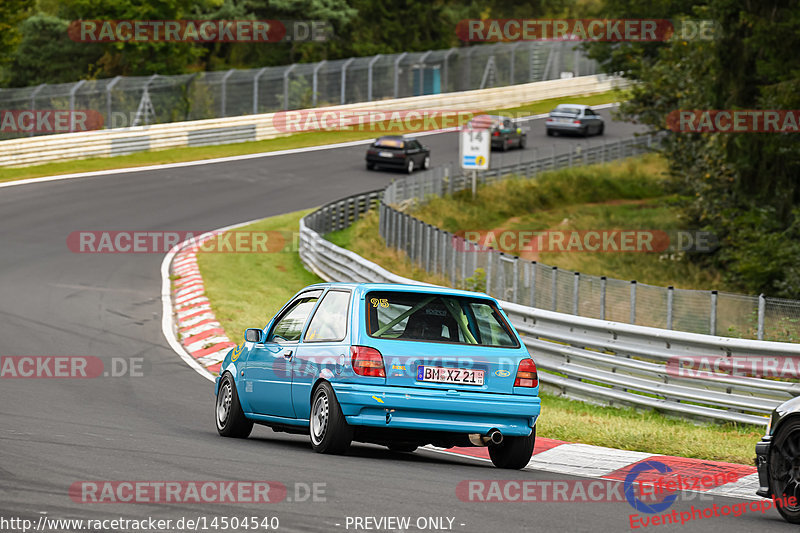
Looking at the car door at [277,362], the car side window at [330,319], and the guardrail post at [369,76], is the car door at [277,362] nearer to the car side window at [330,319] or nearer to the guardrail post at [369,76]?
the car side window at [330,319]

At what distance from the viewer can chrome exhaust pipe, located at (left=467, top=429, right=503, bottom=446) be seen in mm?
9016

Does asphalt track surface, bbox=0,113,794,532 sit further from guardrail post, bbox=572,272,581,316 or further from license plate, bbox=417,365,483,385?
guardrail post, bbox=572,272,581,316

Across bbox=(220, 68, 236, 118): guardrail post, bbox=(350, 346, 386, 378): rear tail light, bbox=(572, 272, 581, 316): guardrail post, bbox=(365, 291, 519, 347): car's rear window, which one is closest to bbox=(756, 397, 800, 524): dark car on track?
bbox=(365, 291, 519, 347): car's rear window

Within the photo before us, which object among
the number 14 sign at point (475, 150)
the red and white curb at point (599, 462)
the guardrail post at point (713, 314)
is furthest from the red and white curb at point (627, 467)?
the number 14 sign at point (475, 150)

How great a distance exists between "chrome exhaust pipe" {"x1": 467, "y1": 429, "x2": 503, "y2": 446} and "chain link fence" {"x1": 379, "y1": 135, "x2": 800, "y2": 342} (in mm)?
4229

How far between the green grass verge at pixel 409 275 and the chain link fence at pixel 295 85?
12.4 m

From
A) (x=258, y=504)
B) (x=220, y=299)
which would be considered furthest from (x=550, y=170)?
(x=258, y=504)

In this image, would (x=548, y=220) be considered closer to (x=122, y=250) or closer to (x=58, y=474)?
(x=122, y=250)

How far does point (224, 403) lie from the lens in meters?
10.8

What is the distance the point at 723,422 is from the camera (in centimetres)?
1194

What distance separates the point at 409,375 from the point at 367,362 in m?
0.35

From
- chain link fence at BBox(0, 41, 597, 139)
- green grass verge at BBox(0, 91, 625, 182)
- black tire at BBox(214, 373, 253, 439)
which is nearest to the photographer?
black tire at BBox(214, 373, 253, 439)

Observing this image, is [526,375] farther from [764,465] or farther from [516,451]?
[764,465]

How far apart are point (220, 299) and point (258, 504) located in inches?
589
